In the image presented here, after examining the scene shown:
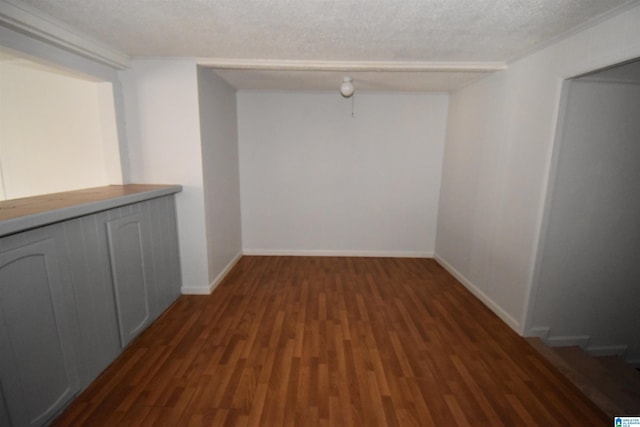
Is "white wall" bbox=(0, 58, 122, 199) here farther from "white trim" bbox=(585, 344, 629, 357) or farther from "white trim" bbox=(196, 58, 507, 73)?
"white trim" bbox=(585, 344, 629, 357)

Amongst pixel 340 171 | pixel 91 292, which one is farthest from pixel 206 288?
pixel 340 171

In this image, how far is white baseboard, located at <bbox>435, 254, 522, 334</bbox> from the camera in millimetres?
2486

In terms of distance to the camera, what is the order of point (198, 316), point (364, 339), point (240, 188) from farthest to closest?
point (240, 188)
point (198, 316)
point (364, 339)

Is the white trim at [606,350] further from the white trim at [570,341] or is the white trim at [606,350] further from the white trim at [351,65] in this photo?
the white trim at [351,65]

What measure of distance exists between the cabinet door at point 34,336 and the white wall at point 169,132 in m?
1.38

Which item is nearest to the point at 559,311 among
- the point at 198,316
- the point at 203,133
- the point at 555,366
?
the point at 555,366

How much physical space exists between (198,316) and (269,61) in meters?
2.55

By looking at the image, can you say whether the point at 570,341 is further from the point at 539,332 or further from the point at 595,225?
the point at 595,225

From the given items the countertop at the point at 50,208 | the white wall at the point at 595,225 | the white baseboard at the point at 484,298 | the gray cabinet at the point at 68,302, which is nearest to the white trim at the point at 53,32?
the countertop at the point at 50,208

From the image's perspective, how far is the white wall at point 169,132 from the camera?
270 centimetres

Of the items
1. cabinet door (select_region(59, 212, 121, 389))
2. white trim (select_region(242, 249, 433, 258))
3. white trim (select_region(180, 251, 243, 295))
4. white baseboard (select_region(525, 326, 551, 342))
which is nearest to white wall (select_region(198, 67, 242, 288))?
white trim (select_region(180, 251, 243, 295))

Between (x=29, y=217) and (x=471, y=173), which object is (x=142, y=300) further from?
(x=471, y=173)

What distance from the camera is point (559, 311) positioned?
2.36 metres

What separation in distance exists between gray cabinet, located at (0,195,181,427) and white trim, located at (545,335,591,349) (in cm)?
353
